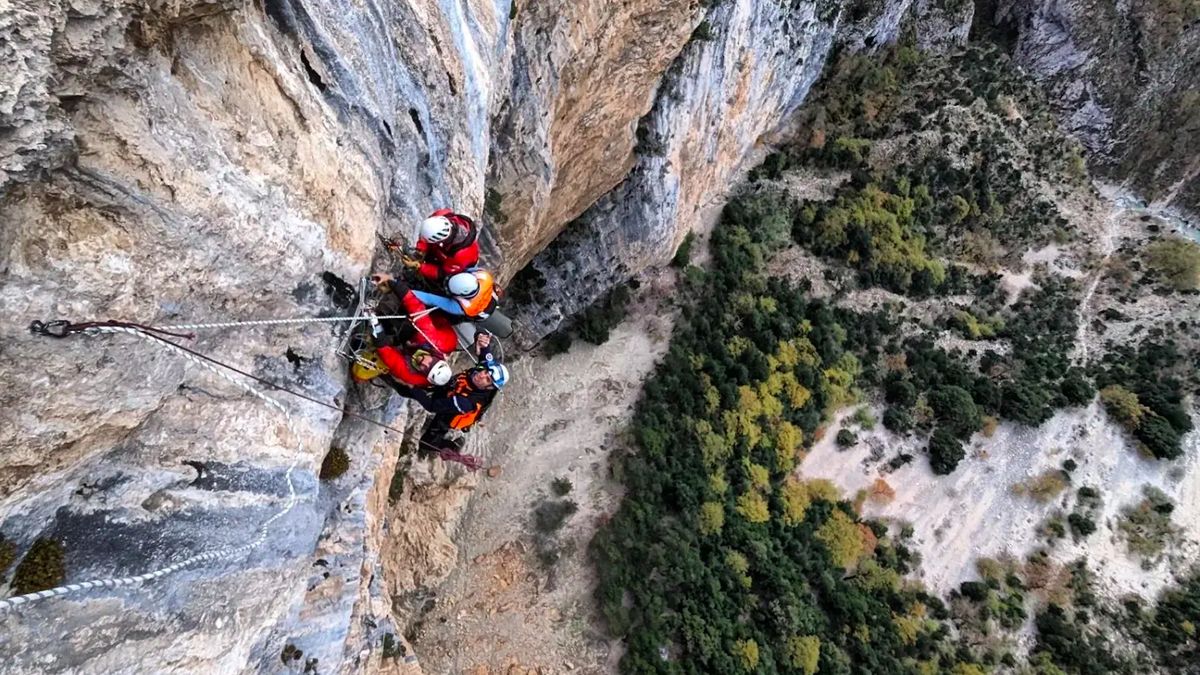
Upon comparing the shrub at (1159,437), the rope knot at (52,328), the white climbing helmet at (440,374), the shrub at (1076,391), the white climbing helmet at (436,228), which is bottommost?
the shrub at (1159,437)

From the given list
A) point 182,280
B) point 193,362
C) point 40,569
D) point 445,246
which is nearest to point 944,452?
point 445,246

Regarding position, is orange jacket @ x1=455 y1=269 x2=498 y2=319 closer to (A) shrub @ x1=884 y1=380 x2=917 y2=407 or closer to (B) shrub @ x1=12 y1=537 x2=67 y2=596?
(B) shrub @ x1=12 y1=537 x2=67 y2=596

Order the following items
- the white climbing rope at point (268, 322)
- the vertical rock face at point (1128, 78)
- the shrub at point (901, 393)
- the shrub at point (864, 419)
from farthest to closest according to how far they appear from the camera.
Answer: the vertical rock face at point (1128, 78) < the shrub at point (901, 393) < the shrub at point (864, 419) < the white climbing rope at point (268, 322)

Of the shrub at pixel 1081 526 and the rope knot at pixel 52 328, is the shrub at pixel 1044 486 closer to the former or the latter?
the shrub at pixel 1081 526

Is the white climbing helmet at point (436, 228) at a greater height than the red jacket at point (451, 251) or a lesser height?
greater

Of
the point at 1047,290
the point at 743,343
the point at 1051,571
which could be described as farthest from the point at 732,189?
the point at 1051,571

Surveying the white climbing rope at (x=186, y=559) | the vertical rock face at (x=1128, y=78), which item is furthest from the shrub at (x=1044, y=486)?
the white climbing rope at (x=186, y=559)
